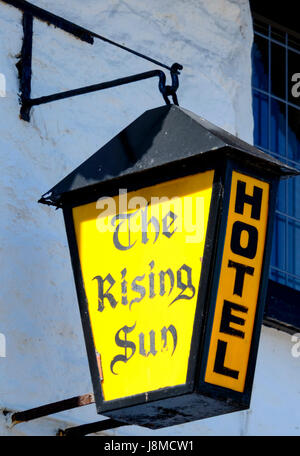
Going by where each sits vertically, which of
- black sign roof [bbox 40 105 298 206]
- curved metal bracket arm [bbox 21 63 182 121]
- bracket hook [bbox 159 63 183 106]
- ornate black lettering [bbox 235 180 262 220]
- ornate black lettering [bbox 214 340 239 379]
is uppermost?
curved metal bracket arm [bbox 21 63 182 121]

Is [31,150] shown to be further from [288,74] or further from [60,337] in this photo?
[288,74]

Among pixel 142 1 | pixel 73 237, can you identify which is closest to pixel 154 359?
pixel 73 237

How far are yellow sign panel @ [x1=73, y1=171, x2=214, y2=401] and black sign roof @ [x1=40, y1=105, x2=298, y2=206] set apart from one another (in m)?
0.08

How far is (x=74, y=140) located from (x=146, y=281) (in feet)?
4.30

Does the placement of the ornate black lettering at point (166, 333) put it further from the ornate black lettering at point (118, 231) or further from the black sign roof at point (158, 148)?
the black sign roof at point (158, 148)

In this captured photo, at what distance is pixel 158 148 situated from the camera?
400cm

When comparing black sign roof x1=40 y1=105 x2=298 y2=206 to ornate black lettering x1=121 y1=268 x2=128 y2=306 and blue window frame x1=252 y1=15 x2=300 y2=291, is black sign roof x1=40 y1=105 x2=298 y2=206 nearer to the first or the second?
ornate black lettering x1=121 y1=268 x2=128 y2=306

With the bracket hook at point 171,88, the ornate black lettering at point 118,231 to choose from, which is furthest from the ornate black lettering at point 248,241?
the bracket hook at point 171,88

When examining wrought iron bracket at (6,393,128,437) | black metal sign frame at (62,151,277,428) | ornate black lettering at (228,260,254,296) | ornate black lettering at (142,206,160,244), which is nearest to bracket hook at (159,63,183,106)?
black metal sign frame at (62,151,277,428)

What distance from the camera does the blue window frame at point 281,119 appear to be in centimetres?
607

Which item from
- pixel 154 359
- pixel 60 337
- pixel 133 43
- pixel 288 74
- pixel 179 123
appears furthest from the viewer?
pixel 288 74

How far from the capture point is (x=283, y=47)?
650 cm

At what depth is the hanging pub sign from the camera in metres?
3.76

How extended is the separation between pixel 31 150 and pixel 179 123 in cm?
96
